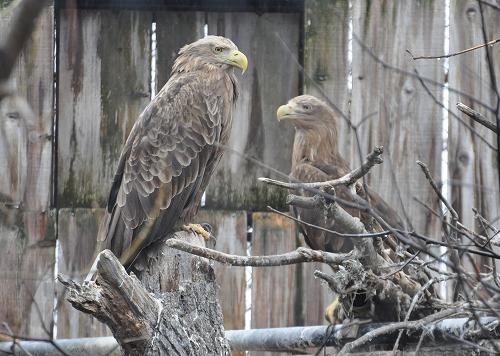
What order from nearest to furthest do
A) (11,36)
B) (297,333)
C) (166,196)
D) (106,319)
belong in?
1. (11,36)
2. (106,319)
3. (297,333)
4. (166,196)

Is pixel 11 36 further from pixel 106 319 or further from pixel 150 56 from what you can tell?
pixel 150 56

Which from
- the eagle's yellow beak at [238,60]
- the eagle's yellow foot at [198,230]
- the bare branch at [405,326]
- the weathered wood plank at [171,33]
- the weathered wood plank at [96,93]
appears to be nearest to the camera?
the bare branch at [405,326]

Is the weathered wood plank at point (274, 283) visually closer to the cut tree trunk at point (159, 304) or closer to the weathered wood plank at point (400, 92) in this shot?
the weathered wood plank at point (400, 92)

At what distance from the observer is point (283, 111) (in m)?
5.86

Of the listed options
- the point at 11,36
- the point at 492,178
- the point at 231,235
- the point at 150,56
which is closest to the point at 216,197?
the point at 231,235

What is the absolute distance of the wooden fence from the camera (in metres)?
5.67

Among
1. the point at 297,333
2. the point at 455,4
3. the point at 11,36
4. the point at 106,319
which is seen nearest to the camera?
the point at 11,36

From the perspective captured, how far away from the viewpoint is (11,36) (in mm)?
1218

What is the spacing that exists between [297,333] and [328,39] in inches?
81.1

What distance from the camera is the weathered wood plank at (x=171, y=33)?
6.16 m

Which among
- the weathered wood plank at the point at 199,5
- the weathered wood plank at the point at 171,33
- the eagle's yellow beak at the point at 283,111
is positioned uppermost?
the weathered wood plank at the point at 199,5

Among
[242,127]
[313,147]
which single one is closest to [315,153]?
[313,147]

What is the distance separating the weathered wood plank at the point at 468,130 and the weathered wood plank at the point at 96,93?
5.91 feet

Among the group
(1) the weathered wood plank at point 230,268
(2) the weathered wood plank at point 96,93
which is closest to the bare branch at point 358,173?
(1) the weathered wood plank at point 230,268
